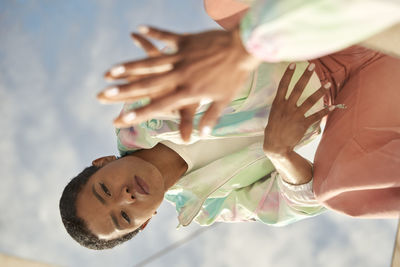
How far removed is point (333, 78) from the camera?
0.89 meters

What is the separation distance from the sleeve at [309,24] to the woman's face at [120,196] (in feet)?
1.97

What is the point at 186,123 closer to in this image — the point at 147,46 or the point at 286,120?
the point at 147,46

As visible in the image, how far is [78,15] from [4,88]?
35 centimetres

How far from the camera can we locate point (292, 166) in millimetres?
835

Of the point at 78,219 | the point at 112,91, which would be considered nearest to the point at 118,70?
the point at 112,91

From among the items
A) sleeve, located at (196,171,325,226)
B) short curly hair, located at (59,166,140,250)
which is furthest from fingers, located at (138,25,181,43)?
short curly hair, located at (59,166,140,250)

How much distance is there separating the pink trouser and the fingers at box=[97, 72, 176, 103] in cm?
43

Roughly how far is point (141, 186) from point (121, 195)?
0.16ft

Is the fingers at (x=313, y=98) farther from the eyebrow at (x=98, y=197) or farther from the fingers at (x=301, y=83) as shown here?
the eyebrow at (x=98, y=197)

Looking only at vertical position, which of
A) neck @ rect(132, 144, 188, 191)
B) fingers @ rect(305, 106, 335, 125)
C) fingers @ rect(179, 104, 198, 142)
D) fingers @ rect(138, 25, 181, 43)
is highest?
fingers @ rect(138, 25, 181, 43)

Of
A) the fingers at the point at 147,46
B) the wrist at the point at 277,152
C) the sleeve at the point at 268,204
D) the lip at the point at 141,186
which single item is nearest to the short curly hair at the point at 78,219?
the lip at the point at 141,186

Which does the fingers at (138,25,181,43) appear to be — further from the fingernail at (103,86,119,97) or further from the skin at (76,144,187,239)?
the skin at (76,144,187,239)

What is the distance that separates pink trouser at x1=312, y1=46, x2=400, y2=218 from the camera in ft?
2.36

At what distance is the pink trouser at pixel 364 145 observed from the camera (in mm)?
721
